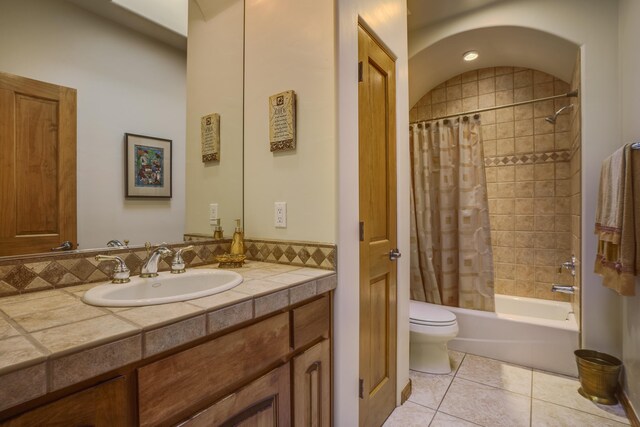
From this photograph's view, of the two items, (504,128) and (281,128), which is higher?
(504,128)

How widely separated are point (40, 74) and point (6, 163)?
31 centimetres

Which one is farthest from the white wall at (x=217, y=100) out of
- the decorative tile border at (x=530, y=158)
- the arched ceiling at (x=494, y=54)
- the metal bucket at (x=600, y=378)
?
the decorative tile border at (x=530, y=158)

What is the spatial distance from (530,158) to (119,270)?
10.6 feet

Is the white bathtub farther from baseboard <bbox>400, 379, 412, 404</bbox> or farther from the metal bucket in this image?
baseboard <bbox>400, 379, 412, 404</bbox>

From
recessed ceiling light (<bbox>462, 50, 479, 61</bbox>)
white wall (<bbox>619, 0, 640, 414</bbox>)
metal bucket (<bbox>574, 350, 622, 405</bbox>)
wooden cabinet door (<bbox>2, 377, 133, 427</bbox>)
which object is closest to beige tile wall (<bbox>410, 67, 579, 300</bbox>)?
recessed ceiling light (<bbox>462, 50, 479, 61</bbox>)

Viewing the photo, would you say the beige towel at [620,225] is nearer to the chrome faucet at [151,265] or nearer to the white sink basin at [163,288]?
the white sink basin at [163,288]

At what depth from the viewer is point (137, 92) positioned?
1254 mm

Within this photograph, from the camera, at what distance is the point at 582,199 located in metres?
2.05

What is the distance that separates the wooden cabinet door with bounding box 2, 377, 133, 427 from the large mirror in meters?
0.67

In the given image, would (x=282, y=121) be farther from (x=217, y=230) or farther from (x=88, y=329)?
(x=88, y=329)

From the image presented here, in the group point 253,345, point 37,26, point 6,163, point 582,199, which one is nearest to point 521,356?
point 582,199

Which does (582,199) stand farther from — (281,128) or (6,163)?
(6,163)

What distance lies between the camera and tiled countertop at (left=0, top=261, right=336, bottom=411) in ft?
1.67

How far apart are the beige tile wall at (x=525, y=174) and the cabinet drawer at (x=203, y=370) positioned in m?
2.72
